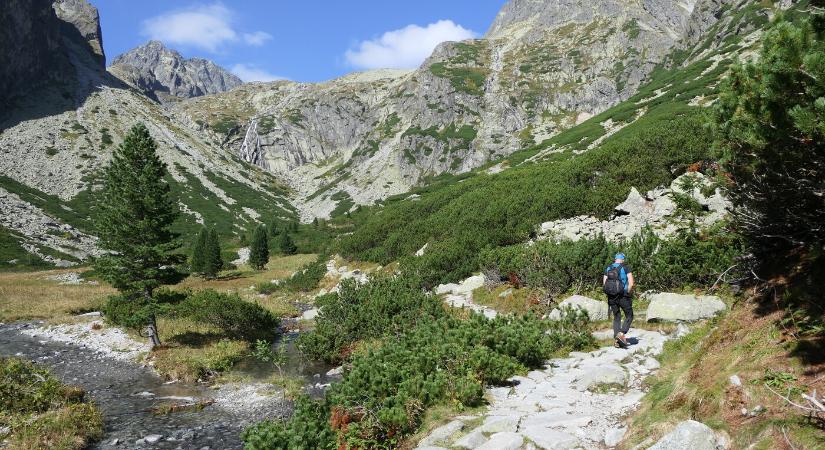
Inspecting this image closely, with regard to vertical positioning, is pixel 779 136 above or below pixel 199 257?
above

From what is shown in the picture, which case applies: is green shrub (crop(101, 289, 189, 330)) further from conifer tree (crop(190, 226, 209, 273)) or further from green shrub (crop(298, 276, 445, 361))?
conifer tree (crop(190, 226, 209, 273))

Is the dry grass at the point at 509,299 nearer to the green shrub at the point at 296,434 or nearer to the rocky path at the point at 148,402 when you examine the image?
the rocky path at the point at 148,402

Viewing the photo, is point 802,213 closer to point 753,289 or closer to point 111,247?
point 753,289

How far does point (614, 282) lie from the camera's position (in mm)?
10930

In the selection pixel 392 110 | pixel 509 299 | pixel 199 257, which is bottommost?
pixel 509 299

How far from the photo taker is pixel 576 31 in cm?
17188

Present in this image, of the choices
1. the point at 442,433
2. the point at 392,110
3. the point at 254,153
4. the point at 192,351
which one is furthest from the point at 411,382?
the point at 254,153

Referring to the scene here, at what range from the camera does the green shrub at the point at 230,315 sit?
22.8m

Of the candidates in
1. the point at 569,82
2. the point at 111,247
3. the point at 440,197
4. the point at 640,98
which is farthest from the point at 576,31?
the point at 111,247

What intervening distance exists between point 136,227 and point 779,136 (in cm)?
2113

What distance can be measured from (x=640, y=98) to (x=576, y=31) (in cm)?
10235

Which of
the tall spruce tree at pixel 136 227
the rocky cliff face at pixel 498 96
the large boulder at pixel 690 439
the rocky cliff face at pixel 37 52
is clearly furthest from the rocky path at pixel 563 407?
the rocky cliff face at pixel 37 52

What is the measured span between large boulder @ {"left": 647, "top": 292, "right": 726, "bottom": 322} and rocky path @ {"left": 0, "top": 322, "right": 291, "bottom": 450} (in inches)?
409

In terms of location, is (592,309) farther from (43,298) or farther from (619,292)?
(43,298)
